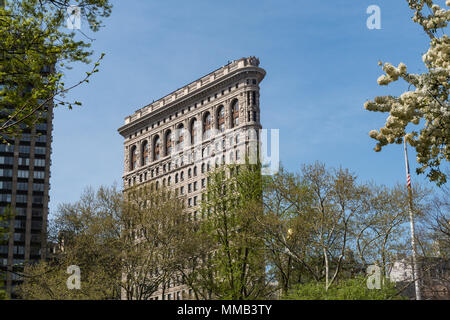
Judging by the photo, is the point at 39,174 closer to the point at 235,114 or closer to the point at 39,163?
the point at 39,163

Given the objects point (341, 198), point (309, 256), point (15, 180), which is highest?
point (15, 180)

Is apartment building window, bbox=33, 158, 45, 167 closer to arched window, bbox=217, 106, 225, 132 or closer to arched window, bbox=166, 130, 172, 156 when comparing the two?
arched window, bbox=166, 130, 172, 156

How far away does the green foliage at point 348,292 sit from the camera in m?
35.8

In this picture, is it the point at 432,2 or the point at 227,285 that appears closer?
the point at 432,2

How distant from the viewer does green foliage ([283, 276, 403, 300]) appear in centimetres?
3578

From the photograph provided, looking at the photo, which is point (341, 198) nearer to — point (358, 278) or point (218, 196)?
point (358, 278)

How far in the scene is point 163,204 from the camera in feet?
192

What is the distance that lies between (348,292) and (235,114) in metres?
92.0

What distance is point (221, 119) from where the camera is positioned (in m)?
130
